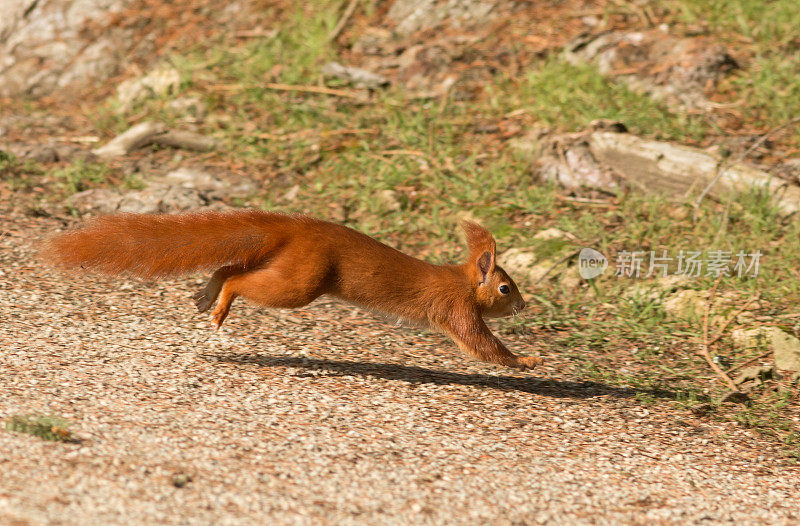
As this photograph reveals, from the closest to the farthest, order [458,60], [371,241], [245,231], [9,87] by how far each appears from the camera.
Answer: [245,231]
[371,241]
[458,60]
[9,87]

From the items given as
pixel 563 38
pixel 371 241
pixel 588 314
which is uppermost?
pixel 563 38

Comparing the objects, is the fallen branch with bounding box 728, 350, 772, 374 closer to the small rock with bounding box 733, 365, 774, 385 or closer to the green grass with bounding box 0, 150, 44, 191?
the small rock with bounding box 733, 365, 774, 385

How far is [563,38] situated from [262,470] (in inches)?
253

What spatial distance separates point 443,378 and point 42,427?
2.01 meters

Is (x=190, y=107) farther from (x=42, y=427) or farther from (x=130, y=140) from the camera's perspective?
(x=42, y=427)

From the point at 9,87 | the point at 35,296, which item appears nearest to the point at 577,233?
the point at 35,296

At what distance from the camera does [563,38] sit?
8.67 m

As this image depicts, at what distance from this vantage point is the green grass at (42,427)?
3.24 metres

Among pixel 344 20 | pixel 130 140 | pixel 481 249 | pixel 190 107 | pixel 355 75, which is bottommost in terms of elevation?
pixel 130 140

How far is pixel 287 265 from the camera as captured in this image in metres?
4.15

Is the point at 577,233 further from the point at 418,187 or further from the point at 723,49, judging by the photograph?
the point at 723,49

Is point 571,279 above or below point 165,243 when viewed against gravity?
below

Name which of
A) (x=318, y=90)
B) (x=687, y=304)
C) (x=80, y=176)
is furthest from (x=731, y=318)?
(x=80, y=176)

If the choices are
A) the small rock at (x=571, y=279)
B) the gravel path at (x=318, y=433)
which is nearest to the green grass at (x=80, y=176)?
the gravel path at (x=318, y=433)
